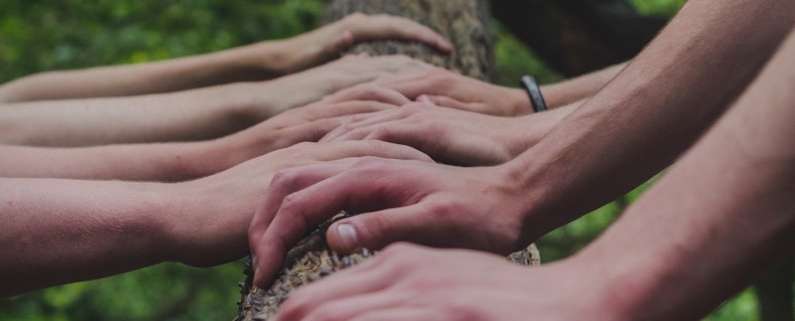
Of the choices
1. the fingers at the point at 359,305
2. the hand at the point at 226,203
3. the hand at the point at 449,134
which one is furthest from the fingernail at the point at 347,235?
the hand at the point at 449,134

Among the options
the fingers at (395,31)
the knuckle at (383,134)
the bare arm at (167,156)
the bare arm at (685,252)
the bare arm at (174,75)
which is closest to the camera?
the bare arm at (685,252)

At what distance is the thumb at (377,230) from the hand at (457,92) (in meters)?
0.85

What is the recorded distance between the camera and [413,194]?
1219 millimetres

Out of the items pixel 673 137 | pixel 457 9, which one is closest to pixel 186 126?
pixel 457 9

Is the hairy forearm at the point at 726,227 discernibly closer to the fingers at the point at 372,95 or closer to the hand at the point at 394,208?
the hand at the point at 394,208

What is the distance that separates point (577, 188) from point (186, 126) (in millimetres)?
1417

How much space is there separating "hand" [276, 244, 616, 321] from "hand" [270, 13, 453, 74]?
1.68 m

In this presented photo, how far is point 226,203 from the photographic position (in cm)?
147

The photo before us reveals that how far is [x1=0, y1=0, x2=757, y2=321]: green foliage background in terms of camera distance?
421 cm

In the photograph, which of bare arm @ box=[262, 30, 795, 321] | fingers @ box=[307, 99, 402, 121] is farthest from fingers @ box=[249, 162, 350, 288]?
Result: fingers @ box=[307, 99, 402, 121]

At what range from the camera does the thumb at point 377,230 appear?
3.82 ft

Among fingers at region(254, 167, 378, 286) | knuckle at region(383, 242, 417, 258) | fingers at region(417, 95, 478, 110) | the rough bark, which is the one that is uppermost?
the rough bark

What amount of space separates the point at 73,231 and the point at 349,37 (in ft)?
4.16

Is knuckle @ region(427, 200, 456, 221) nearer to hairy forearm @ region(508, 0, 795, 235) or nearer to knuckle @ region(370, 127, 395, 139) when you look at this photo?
hairy forearm @ region(508, 0, 795, 235)
